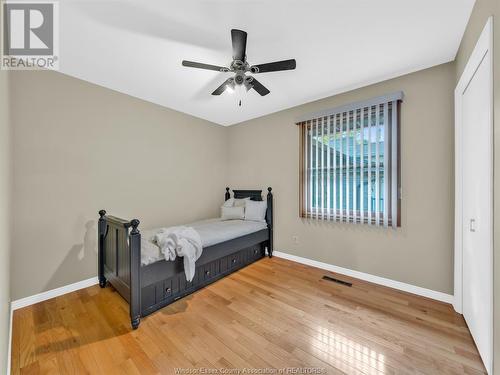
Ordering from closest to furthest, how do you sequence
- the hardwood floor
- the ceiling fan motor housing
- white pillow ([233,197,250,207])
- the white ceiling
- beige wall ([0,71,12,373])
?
beige wall ([0,71,12,373]), the hardwood floor, the white ceiling, the ceiling fan motor housing, white pillow ([233,197,250,207])

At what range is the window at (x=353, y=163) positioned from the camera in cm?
249

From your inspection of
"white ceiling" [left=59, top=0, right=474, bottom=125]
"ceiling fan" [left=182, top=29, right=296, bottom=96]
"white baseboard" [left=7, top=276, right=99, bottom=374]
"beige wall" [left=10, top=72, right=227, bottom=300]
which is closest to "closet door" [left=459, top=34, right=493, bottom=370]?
"white ceiling" [left=59, top=0, right=474, bottom=125]

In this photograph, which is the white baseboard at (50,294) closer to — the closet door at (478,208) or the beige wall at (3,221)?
the beige wall at (3,221)

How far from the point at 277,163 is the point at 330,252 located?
1.67 meters

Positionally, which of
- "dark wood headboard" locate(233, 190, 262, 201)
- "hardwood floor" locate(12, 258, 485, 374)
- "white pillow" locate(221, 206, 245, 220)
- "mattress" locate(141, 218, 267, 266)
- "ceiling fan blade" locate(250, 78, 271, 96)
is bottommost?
"hardwood floor" locate(12, 258, 485, 374)

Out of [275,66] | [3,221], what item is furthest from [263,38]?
[3,221]

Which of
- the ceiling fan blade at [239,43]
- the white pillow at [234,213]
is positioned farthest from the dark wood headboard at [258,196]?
the ceiling fan blade at [239,43]

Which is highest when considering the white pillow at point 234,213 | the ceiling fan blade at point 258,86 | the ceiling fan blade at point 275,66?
the ceiling fan blade at point 275,66

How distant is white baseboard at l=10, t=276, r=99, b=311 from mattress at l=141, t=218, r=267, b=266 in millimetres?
830

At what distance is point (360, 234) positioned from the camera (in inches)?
109

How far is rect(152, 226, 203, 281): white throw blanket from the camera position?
209 cm

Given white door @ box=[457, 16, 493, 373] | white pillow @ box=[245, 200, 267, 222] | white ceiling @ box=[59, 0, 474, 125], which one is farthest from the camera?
white pillow @ box=[245, 200, 267, 222]

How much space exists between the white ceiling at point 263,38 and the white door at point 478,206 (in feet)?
1.98

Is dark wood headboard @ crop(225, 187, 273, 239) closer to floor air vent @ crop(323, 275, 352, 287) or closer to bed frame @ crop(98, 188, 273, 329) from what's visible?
bed frame @ crop(98, 188, 273, 329)
